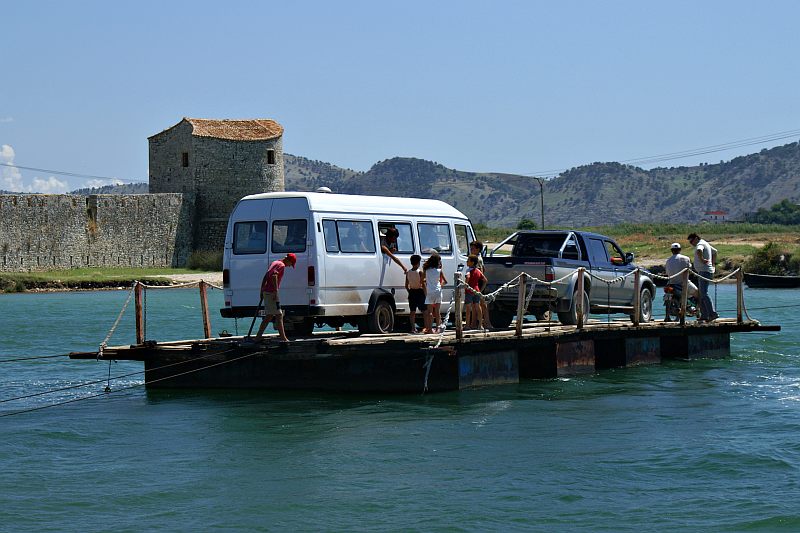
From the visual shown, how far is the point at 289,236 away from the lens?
19.3m

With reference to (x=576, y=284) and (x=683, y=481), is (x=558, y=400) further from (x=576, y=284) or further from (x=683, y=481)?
(x=683, y=481)

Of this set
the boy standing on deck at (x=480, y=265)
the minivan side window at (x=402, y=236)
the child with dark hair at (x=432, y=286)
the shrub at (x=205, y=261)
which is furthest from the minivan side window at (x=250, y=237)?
the shrub at (x=205, y=261)

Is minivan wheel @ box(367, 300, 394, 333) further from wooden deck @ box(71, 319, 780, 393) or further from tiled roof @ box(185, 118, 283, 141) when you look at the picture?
tiled roof @ box(185, 118, 283, 141)

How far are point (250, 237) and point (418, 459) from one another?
18.0 feet

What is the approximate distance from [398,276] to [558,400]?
3.20 metres

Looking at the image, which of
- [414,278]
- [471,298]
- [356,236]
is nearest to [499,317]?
[471,298]

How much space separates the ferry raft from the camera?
18703 millimetres

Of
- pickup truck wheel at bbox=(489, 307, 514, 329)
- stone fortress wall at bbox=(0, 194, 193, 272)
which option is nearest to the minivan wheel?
pickup truck wheel at bbox=(489, 307, 514, 329)

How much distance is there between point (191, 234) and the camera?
8188 centimetres

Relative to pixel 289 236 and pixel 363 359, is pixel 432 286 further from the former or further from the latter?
pixel 289 236

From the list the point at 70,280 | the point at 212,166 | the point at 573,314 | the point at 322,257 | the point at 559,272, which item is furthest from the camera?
the point at 212,166

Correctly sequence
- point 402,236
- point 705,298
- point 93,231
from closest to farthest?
1. point 402,236
2. point 705,298
3. point 93,231

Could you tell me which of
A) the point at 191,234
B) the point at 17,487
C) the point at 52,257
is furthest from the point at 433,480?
the point at 191,234

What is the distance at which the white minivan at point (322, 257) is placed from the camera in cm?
1908
